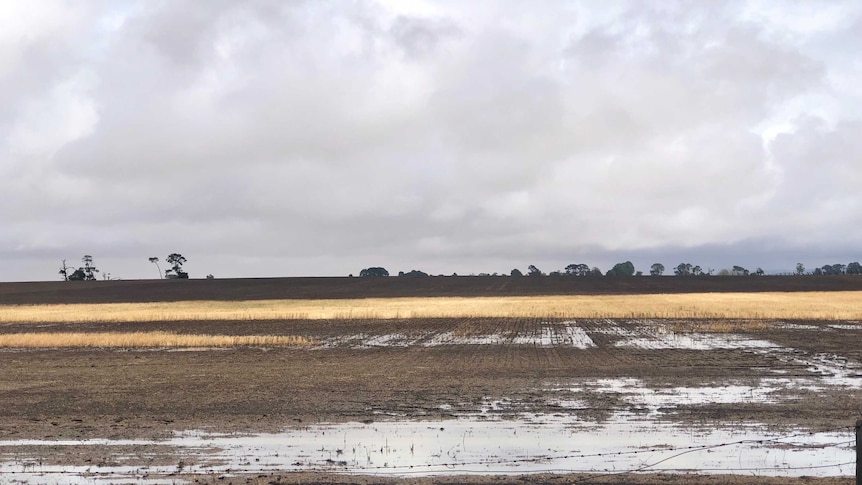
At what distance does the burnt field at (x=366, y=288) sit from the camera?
91312 mm

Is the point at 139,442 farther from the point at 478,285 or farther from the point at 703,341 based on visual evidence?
the point at 478,285

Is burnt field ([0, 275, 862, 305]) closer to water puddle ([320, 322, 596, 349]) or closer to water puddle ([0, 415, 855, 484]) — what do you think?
water puddle ([320, 322, 596, 349])

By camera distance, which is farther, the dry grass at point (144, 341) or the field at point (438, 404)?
the dry grass at point (144, 341)

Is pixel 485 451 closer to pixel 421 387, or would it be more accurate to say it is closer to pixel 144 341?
pixel 421 387

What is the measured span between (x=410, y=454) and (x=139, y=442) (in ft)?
14.9

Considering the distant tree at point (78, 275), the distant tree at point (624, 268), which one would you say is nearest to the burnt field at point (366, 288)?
the distant tree at point (78, 275)

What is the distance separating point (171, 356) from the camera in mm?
30109

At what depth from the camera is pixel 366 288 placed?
4126 inches

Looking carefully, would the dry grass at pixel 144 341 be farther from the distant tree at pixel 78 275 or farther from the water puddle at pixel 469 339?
the distant tree at pixel 78 275

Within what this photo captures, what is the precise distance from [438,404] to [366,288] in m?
88.0

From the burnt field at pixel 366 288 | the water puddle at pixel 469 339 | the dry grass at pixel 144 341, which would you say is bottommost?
the water puddle at pixel 469 339

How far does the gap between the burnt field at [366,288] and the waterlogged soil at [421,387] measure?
55530mm

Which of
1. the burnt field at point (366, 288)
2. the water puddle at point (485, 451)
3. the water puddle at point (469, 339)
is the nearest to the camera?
the water puddle at point (485, 451)

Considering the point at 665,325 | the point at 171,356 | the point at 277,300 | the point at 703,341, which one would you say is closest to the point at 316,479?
the point at 171,356
